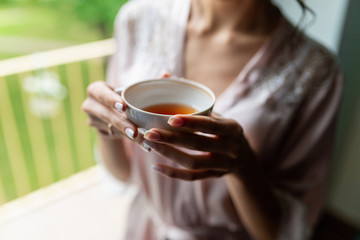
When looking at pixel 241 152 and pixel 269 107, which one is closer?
pixel 241 152

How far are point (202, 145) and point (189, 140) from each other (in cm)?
3

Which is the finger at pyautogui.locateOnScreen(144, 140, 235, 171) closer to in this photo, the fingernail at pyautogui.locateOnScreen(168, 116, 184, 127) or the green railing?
the fingernail at pyautogui.locateOnScreen(168, 116, 184, 127)

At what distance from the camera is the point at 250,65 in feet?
2.67

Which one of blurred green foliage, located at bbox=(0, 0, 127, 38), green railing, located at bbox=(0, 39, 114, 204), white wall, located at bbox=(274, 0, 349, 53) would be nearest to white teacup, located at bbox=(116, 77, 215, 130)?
white wall, located at bbox=(274, 0, 349, 53)

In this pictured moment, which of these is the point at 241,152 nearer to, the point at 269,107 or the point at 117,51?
the point at 269,107

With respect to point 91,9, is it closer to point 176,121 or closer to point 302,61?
point 302,61

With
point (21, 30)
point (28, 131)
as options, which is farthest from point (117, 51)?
point (21, 30)

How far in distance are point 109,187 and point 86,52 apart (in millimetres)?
1378

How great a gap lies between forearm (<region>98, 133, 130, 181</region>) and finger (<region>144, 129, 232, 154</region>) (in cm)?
43

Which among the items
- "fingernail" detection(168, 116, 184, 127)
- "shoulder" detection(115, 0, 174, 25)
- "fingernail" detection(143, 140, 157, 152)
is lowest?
"fingernail" detection(143, 140, 157, 152)

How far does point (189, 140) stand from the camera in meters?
0.48

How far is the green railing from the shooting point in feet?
7.02

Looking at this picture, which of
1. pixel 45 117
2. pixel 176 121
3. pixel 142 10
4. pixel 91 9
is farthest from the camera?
pixel 91 9

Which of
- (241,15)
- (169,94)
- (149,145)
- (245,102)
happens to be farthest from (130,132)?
(241,15)
